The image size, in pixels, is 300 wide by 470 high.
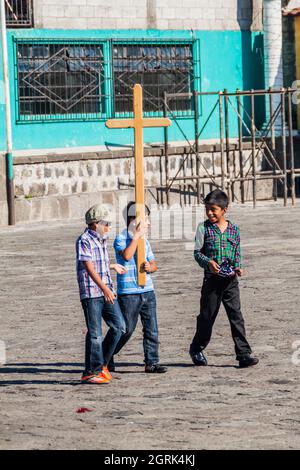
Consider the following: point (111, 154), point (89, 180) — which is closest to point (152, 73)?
point (111, 154)

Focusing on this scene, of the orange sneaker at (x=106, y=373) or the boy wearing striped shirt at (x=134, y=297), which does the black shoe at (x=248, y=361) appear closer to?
the boy wearing striped shirt at (x=134, y=297)

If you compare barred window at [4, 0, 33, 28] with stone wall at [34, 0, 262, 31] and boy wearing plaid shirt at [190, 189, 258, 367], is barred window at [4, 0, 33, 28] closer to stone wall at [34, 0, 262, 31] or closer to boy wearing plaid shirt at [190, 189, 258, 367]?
stone wall at [34, 0, 262, 31]

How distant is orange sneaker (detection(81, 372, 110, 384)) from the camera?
10086mm

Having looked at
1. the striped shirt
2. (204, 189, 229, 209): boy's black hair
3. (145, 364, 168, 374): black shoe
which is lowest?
(145, 364, 168, 374): black shoe

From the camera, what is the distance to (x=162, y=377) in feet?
33.6

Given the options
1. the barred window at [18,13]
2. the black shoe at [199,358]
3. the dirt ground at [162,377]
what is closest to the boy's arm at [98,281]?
the dirt ground at [162,377]

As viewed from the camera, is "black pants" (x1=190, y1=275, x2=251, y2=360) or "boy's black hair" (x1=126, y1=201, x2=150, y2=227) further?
"black pants" (x1=190, y1=275, x2=251, y2=360)

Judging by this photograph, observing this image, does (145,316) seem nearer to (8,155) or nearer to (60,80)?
(8,155)

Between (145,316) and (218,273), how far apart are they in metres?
0.69

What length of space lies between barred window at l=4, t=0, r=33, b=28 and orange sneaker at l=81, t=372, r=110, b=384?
16572 millimetres

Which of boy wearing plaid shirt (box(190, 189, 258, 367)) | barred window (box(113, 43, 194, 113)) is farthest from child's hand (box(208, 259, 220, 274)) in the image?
barred window (box(113, 43, 194, 113))

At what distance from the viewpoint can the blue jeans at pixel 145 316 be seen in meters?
10.5

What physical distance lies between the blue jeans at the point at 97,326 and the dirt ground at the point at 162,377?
20 cm

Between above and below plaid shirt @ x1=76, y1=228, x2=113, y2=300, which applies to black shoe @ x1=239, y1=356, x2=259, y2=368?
below
